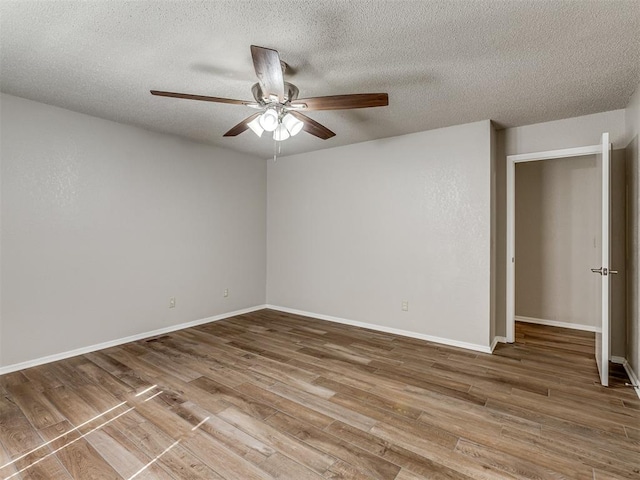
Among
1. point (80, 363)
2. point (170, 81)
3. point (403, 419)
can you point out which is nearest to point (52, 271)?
point (80, 363)

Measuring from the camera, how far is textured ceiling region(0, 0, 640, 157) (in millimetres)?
1831

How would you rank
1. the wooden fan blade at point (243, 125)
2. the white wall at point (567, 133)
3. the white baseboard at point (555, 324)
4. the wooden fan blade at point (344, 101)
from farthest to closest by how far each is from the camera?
the white baseboard at point (555, 324) < the white wall at point (567, 133) < the wooden fan blade at point (243, 125) < the wooden fan blade at point (344, 101)

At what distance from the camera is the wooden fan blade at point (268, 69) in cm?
176

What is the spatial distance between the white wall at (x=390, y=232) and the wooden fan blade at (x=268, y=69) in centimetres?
238

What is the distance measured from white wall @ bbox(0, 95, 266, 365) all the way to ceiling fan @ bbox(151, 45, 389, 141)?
174cm

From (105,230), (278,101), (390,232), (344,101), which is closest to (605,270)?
(390,232)

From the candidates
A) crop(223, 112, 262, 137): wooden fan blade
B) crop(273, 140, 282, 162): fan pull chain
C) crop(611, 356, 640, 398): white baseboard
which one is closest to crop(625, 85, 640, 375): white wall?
crop(611, 356, 640, 398): white baseboard

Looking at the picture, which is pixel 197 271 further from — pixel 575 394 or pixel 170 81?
pixel 575 394

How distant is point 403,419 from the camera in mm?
2268

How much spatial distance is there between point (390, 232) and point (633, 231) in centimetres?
233

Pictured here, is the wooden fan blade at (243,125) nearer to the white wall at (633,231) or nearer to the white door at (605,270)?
the white door at (605,270)

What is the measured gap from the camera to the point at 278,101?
7.65 ft

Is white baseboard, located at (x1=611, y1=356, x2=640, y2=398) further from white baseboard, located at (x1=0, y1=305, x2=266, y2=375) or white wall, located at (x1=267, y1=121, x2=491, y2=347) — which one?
white baseboard, located at (x1=0, y1=305, x2=266, y2=375)

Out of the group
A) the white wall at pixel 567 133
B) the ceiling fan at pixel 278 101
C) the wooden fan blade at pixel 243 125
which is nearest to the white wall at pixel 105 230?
the wooden fan blade at pixel 243 125
